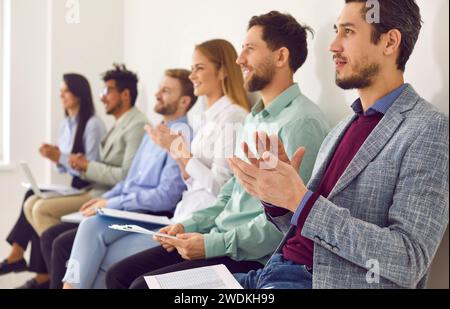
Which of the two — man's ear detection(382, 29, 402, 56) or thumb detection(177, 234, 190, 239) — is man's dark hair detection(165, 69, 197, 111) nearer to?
thumb detection(177, 234, 190, 239)

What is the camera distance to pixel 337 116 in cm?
Result: 81

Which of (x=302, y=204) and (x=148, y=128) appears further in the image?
(x=148, y=128)

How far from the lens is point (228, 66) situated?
34.3 inches

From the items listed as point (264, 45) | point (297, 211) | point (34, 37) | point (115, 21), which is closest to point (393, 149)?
point (297, 211)

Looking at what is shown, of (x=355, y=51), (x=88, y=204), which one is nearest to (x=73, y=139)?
(x=88, y=204)

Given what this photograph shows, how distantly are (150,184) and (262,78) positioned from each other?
0.36m

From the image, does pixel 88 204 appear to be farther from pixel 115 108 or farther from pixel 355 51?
pixel 355 51

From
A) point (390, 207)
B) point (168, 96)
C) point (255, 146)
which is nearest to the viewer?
point (390, 207)

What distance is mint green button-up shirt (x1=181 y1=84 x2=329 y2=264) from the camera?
31.5 inches

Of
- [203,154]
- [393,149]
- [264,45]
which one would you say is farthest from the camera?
[203,154]

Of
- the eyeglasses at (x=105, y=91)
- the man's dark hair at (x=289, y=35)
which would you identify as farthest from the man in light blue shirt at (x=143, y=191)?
the man's dark hair at (x=289, y=35)

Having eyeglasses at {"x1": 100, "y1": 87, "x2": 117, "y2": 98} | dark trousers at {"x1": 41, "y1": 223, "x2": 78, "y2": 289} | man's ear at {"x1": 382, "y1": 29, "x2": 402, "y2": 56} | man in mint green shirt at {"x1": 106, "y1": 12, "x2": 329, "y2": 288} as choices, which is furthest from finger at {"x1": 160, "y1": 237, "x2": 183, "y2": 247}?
man's ear at {"x1": 382, "y1": 29, "x2": 402, "y2": 56}
